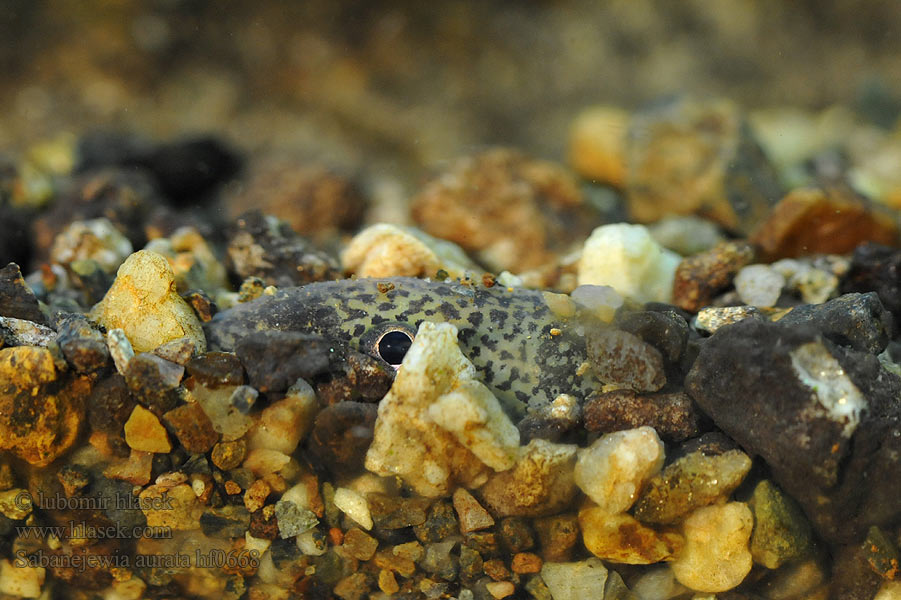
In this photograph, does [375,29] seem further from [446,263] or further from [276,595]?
[276,595]

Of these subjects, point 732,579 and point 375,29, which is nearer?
point 732,579

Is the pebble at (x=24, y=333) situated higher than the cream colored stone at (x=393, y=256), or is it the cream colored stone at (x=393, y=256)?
the pebble at (x=24, y=333)

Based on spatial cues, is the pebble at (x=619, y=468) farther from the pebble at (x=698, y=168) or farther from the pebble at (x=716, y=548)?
the pebble at (x=698, y=168)

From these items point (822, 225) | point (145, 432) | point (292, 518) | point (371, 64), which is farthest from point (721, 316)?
point (371, 64)

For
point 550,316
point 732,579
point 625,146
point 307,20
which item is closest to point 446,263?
point 550,316

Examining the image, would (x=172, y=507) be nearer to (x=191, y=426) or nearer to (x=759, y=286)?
(x=191, y=426)

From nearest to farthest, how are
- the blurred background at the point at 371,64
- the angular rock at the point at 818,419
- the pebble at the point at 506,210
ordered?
the angular rock at the point at 818,419 → the pebble at the point at 506,210 → the blurred background at the point at 371,64

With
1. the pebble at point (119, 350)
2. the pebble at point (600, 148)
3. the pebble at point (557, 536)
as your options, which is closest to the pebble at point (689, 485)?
the pebble at point (557, 536)
